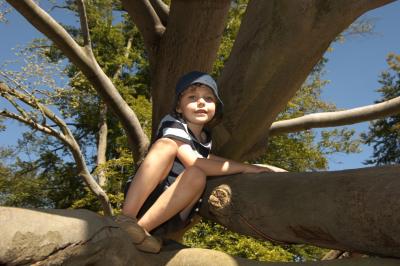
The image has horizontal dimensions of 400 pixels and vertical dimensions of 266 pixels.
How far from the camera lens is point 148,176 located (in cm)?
204

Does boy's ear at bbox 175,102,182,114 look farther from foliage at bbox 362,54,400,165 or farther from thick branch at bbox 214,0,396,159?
foliage at bbox 362,54,400,165

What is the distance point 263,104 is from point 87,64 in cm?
165

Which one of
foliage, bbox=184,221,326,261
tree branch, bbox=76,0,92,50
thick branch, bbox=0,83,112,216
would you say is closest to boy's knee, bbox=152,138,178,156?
tree branch, bbox=76,0,92,50

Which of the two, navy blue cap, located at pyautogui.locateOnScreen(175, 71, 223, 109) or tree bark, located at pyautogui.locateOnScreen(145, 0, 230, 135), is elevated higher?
tree bark, located at pyautogui.locateOnScreen(145, 0, 230, 135)

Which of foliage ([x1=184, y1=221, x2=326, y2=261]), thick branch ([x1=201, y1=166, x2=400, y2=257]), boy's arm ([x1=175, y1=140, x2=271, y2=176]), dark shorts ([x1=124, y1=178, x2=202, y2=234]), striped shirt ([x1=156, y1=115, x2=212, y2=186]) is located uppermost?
striped shirt ([x1=156, y1=115, x2=212, y2=186])

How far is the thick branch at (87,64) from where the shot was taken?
3.53 metres

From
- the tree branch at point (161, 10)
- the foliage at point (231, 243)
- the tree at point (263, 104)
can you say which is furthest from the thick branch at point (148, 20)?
the foliage at point (231, 243)

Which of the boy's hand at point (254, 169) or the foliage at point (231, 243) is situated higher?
the boy's hand at point (254, 169)

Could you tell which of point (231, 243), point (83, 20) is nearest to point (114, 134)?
point (231, 243)

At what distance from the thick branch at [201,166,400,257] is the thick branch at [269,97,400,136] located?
2.46 m

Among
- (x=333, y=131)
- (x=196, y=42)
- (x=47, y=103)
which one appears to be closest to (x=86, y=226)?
(x=196, y=42)

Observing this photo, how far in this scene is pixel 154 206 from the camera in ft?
6.56

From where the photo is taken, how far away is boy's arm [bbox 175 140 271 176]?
86.9 inches

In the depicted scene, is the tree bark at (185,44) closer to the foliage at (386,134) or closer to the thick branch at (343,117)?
the thick branch at (343,117)
